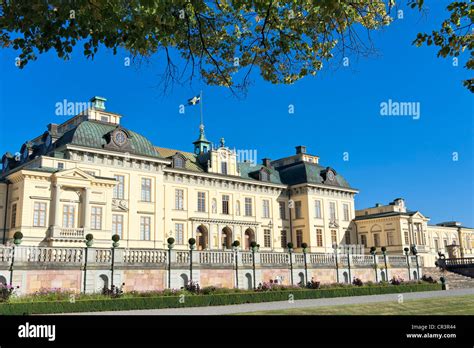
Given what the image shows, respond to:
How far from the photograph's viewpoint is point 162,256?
27.9 metres

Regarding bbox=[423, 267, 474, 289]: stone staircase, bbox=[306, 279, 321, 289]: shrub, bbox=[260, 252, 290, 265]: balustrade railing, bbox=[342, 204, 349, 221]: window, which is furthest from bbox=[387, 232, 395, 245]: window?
bbox=[306, 279, 321, 289]: shrub

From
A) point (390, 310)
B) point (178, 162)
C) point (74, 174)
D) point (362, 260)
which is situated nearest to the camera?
point (390, 310)

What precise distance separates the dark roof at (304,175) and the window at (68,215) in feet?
93.4

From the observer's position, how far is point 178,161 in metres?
47.5

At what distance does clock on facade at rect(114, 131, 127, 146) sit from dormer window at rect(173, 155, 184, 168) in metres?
7.07

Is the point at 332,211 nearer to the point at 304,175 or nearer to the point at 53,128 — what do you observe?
the point at 304,175

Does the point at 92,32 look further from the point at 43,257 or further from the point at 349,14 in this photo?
the point at 43,257

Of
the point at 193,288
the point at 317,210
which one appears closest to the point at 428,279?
the point at 317,210

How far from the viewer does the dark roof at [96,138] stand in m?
38.2

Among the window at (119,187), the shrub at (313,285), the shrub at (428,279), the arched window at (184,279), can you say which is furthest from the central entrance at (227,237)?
the arched window at (184,279)

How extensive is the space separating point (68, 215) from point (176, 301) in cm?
1391

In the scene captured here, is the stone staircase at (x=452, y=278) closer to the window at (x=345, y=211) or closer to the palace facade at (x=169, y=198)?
the palace facade at (x=169, y=198)

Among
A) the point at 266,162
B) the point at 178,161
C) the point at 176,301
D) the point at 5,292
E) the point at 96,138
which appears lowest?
the point at 176,301
